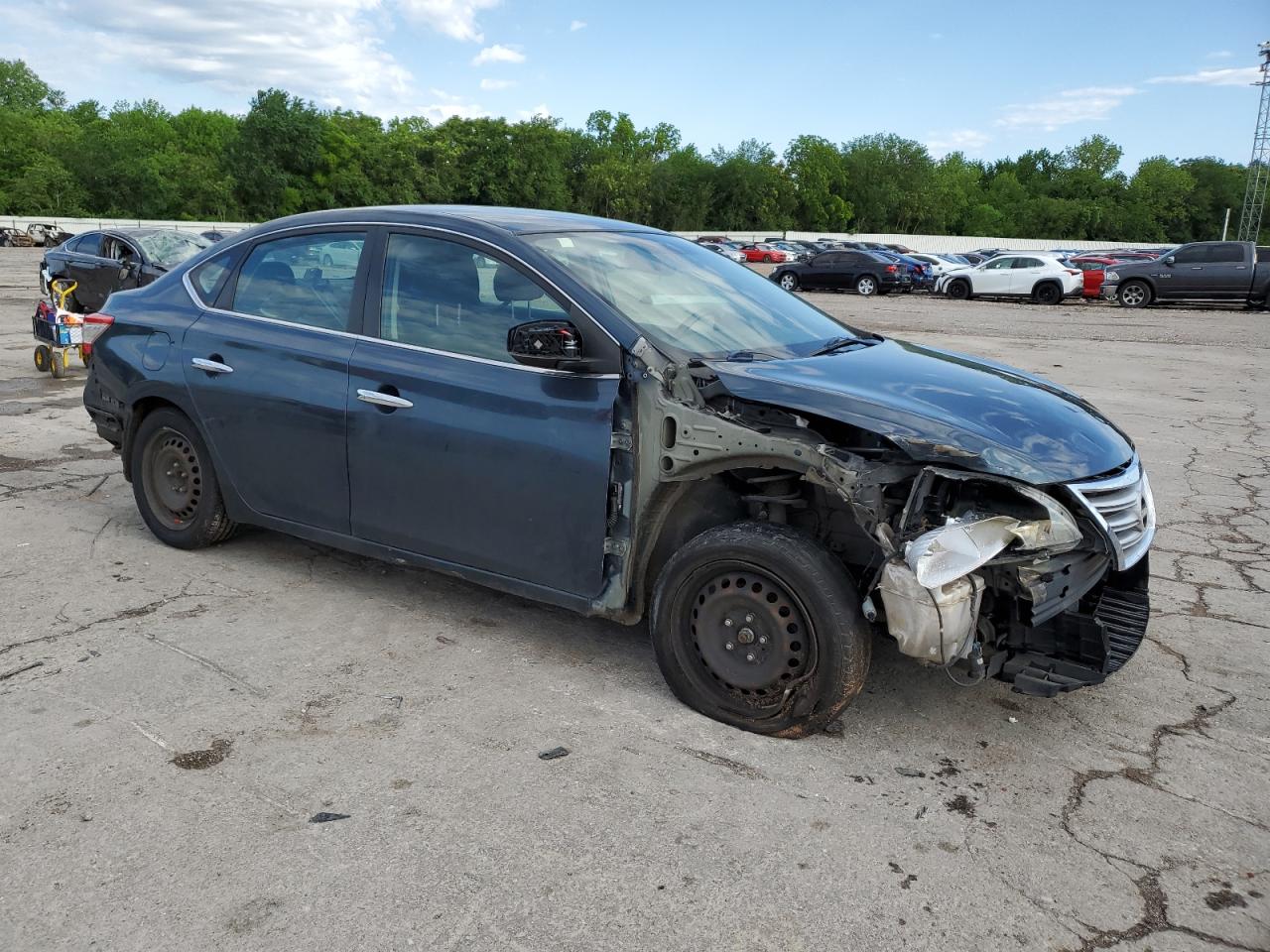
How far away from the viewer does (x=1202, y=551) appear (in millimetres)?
5777

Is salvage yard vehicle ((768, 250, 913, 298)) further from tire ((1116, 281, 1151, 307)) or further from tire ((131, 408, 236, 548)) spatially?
tire ((131, 408, 236, 548))

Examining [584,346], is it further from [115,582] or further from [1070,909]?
[115,582]

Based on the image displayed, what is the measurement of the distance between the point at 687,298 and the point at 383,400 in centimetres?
133

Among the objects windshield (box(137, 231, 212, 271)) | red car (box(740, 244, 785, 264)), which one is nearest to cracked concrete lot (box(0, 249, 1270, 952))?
windshield (box(137, 231, 212, 271))

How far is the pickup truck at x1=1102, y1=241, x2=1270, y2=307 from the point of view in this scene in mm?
24969

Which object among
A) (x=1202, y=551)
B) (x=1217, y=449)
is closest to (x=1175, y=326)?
(x=1217, y=449)

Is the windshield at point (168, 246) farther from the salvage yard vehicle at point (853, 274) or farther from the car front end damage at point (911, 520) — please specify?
the salvage yard vehicle at point (853, 274)

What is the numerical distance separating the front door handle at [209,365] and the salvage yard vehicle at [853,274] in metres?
27.9

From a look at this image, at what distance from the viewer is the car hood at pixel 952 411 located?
3266 mm

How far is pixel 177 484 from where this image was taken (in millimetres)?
5262

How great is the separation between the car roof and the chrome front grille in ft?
7.42

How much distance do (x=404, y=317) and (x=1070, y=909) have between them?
127 inches

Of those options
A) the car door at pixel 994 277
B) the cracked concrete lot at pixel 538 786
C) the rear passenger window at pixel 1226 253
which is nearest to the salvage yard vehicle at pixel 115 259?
the cracked concrete lot at pixel 538 786

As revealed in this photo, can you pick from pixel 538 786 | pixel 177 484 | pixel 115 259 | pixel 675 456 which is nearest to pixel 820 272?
pixel 115 259
